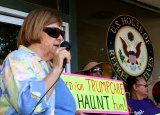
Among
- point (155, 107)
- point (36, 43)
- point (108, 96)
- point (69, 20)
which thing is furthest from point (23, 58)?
point (155, 107)

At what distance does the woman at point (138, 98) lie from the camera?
15.5ft

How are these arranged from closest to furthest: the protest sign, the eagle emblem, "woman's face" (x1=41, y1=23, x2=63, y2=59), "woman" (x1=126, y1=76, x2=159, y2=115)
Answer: "woman's face" (x1=41, y1=23, x2=63, y2=59) < the protest sign < "woman" (x1=126, y1=76, x2=159, y2=115) < the eagle emblem

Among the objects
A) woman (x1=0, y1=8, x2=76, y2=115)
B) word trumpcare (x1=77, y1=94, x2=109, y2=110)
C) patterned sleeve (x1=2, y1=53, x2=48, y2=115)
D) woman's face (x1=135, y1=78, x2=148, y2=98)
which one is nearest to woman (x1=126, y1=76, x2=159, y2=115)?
woman's face (x1=135, y1=78, x2=148, y2=98)

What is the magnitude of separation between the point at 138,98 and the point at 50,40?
3007mm

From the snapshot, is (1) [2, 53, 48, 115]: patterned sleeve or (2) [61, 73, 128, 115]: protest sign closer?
(1) [2, 53, 48, 115]: patterned sleeve

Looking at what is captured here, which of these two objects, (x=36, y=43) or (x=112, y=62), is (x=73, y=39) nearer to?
(x=112, y=62)

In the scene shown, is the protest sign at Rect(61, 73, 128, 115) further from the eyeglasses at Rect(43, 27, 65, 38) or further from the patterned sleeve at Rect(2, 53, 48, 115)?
the patterned sleeve at Rect(2, 53, 48, 115)

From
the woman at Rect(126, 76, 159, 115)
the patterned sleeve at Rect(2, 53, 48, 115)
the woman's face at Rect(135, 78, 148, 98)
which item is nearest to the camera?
the patterned sleeve at Rect(2, 53, 48, 115)

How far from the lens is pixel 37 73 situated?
205 cm

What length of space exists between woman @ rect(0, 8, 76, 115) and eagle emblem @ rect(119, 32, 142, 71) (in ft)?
12.1

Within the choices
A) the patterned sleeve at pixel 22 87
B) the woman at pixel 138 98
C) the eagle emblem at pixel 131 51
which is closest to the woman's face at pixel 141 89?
the woman at pixel 138 98

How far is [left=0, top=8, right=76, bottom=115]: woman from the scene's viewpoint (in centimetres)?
190

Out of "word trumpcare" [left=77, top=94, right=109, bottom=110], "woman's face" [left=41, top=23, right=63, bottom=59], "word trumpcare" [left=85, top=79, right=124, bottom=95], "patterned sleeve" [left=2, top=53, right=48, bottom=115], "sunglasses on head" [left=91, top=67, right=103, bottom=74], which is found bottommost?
"word trumpcare" [left=77, top=94, right=109, bottom=110]

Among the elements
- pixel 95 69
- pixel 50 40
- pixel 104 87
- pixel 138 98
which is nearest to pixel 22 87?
pixel 50 40
